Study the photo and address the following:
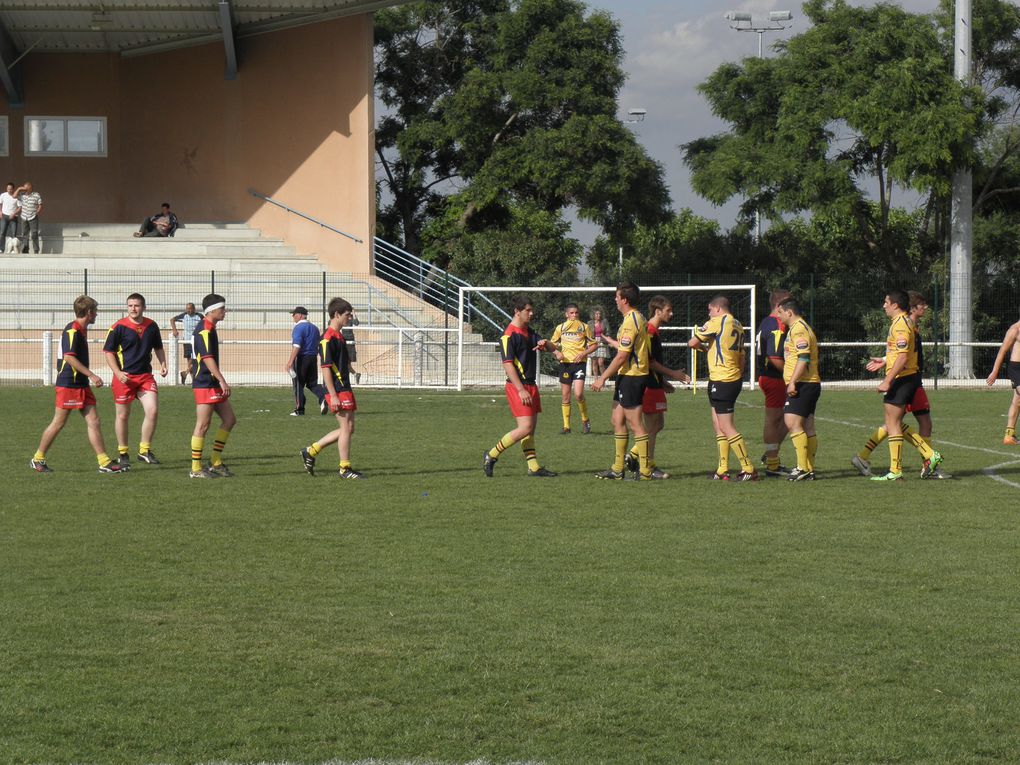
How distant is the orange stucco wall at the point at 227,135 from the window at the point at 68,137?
203 mm

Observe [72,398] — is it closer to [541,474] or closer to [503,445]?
[503,445]

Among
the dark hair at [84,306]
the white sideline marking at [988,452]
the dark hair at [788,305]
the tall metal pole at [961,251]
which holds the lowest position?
the white sideline marking at [988,452]

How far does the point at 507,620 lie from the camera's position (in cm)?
684

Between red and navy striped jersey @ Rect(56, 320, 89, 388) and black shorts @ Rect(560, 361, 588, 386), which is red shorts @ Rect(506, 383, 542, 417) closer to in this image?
red and navy striped jersey @ Rect(56, 320, 89, 388)

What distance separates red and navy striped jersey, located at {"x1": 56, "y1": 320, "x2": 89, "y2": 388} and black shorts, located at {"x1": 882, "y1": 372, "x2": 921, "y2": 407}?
24.2 feet


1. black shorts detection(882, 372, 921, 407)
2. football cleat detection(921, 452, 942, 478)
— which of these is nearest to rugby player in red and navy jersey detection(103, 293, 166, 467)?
black shorts detection(882, 372, 921, 407)

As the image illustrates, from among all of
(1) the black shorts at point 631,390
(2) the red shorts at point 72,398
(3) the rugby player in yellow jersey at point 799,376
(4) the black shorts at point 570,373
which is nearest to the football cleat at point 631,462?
(1) the black shorts at point 631,390

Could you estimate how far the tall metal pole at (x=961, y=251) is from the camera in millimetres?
31097

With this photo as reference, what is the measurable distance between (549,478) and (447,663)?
6.94m

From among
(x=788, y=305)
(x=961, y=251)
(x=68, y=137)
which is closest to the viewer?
(x=788, y=305)

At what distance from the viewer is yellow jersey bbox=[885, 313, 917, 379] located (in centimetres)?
1227

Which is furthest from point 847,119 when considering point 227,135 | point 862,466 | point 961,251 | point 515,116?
point 862,466

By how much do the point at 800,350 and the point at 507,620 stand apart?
20.3 feet

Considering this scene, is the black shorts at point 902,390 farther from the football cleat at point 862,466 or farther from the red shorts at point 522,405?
the red shorts at point 522,405
